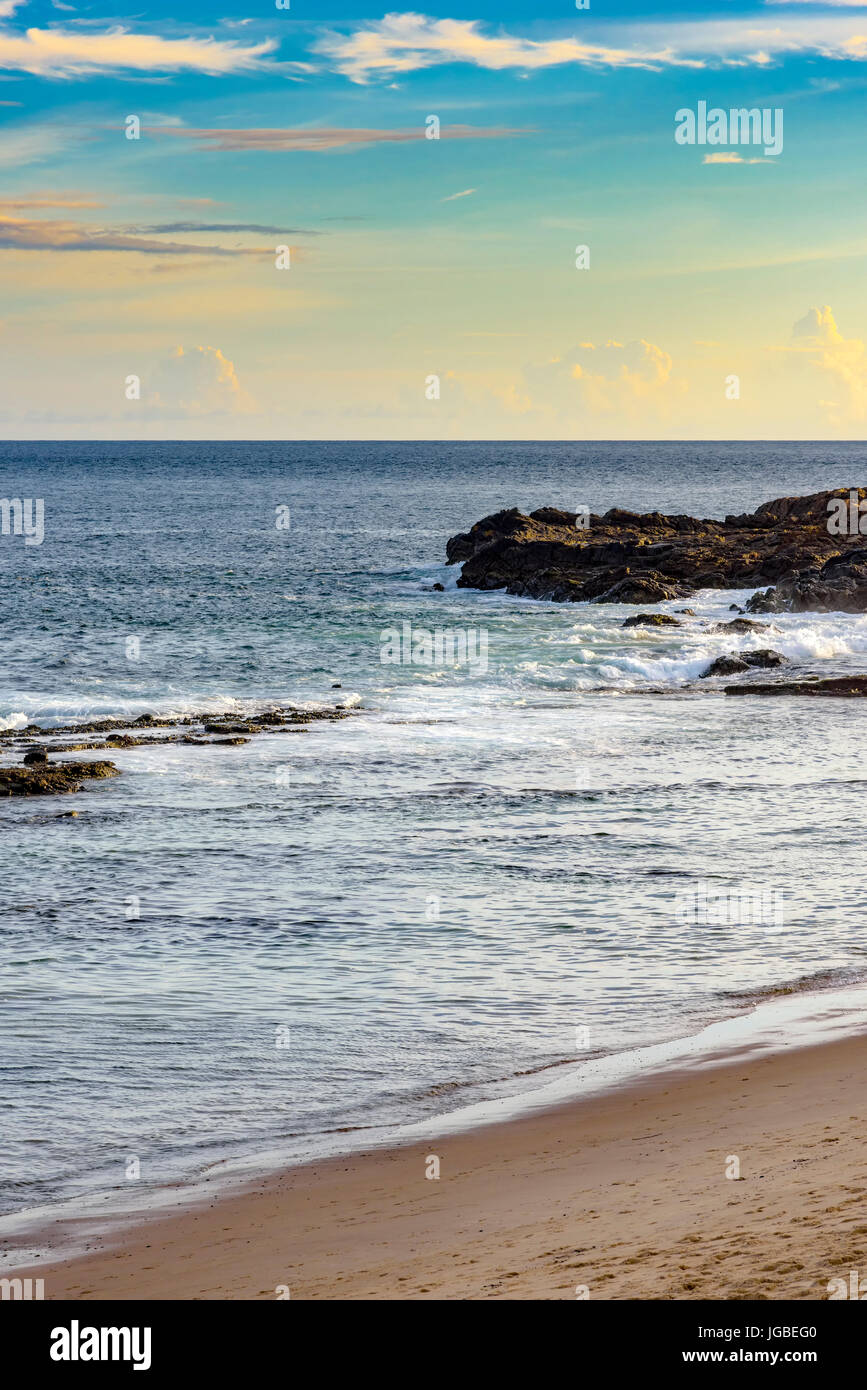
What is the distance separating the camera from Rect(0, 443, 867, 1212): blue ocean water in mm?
11266

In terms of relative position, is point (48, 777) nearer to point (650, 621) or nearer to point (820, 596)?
point (650, 621)

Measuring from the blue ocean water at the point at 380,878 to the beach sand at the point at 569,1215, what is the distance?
1075 mm

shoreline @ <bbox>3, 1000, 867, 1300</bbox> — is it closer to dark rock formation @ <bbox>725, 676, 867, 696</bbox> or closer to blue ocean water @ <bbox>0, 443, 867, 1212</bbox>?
blue ocean water @ <bbox>0, 443, 867, 1212</bbox>

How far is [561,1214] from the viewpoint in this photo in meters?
8.20

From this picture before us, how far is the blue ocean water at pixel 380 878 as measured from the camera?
1127 cm

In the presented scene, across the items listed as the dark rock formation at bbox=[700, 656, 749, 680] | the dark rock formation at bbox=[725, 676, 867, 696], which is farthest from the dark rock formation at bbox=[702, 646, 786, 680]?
the dark rock formation at bbox=[725, 676, 867, 696]

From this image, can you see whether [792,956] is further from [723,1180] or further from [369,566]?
[369,566]

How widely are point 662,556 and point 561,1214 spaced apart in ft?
155

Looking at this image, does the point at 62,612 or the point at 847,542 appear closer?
the point at 62,612

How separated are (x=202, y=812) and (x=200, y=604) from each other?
2907cm

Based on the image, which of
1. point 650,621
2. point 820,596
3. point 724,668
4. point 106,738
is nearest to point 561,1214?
point 106,738

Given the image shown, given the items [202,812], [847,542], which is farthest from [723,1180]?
[847,542]

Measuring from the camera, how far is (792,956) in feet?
47.2

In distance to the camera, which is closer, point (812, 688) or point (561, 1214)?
point (561, 1214)
